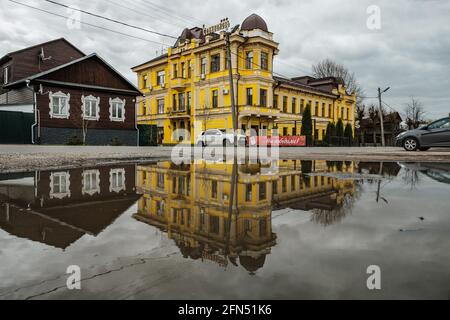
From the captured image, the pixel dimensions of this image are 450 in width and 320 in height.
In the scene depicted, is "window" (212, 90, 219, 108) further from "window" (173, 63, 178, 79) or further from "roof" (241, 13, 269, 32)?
"roof" (241, 13, 269, 32)

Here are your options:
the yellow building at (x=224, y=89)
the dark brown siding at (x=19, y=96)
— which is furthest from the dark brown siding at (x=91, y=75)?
the yellow building at (x=224, y=89)

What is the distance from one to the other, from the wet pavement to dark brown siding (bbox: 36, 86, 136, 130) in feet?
75.5

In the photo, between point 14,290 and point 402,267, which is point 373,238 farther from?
point 14,290

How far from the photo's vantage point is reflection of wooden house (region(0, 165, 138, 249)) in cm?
296

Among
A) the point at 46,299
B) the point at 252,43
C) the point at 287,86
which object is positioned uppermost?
the point at 252,43

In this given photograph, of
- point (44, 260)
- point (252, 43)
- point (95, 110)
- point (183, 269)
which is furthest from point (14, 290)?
point (252, 43)

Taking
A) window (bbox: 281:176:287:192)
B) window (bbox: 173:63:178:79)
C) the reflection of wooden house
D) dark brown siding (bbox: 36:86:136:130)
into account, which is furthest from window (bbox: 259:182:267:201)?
window (bbox: 173:63:178:79)

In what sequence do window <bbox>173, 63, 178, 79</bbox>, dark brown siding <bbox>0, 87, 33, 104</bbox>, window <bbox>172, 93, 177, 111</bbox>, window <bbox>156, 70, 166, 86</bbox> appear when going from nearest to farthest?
1. dark brown siding <bbox>0, 87, 33, 104</bbox>
2. window <bbox>173, 63, 178, 79</bbox>
3. window <bbox>172, 93, 177, 111</bbox>
4. window <bbox>156, 70, 166, 86</bbox>

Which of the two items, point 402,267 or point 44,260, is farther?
point 44,260

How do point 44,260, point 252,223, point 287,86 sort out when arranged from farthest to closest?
point 287,86, point 252,223, point 44,260

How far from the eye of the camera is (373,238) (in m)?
2.72

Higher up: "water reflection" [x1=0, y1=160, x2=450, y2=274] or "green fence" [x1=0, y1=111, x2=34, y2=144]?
"green fence" [x1=0, y1=111, x2=34, y2=144]

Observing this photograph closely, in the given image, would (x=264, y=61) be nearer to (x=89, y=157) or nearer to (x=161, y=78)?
(x=161, y=78)

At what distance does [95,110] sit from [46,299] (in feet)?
93.4
